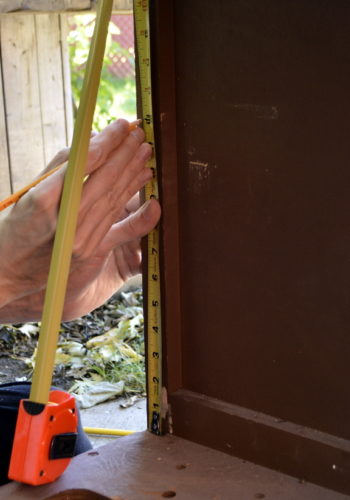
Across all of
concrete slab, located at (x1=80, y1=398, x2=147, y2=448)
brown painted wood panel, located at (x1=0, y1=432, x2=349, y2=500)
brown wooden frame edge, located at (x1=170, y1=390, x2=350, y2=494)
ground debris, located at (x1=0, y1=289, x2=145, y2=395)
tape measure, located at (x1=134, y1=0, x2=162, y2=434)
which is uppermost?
tape measure, located at (x1=134, y1=0, x2=162, y2=434)

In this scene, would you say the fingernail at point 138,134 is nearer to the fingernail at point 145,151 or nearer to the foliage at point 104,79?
the fingernail at point 145,151

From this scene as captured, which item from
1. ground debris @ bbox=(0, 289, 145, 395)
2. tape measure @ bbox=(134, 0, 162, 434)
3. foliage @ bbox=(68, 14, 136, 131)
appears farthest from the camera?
foliage @ bbox=(68, 14, 136, 131)

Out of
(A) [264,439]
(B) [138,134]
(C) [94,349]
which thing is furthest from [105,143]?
(C) [94,349]

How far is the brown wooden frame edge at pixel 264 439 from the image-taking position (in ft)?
4.04

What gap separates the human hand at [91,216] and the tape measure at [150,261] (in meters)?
0.02

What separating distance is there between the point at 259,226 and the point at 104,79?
6.92 m

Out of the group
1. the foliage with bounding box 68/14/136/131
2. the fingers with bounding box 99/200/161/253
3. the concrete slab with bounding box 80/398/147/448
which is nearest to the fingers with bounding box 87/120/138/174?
the fingers with bounding box 99/200/161/253

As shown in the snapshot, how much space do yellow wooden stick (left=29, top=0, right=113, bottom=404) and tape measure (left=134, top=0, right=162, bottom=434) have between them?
84mm

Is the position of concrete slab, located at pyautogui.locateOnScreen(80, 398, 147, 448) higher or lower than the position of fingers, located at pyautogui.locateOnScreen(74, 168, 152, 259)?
lower

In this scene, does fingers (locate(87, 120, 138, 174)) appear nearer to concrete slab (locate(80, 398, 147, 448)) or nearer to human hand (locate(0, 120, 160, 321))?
human hand (locate(0, 120, 160, 321))

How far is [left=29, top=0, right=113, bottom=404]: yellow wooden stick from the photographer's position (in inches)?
47.8

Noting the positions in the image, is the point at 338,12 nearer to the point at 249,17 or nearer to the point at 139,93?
the point at 249,17

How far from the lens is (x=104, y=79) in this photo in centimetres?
795

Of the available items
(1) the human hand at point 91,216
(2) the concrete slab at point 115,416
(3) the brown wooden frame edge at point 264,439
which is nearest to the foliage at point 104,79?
(2) the concrete slab at point 115,416
